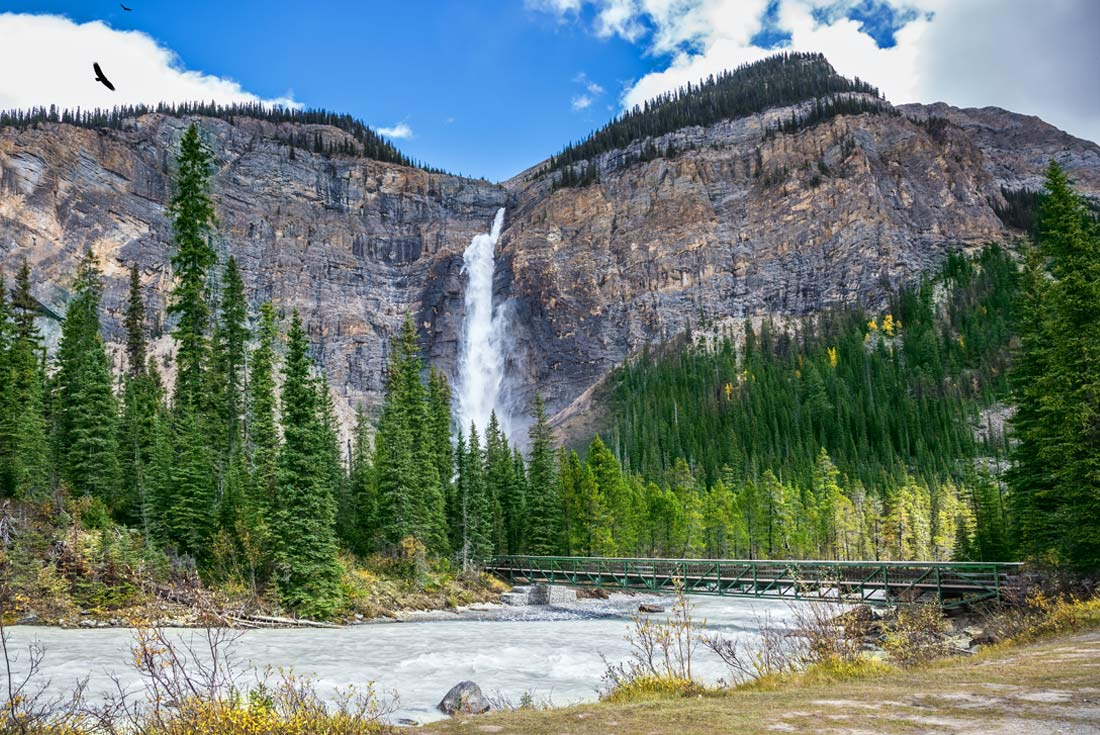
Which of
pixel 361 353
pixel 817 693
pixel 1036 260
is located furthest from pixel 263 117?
pixel 817 693

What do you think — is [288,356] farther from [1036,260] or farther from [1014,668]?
[1036,260]

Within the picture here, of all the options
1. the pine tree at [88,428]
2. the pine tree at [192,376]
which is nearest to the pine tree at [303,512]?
the pine tree at [192,376]

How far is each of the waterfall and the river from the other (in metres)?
100

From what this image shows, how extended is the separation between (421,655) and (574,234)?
148 metres

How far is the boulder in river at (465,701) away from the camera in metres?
12.9

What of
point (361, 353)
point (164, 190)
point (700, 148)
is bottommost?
point (361, 353)

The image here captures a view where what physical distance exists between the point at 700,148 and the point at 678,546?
134826mm

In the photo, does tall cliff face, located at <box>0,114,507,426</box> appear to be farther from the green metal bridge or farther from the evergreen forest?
the green metal bridge

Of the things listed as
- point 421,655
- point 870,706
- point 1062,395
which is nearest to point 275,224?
point 421,655

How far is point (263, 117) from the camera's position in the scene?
587 ft

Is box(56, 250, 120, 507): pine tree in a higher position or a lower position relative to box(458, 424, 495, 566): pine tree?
higher

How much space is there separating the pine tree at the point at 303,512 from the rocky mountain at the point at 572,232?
344 feet

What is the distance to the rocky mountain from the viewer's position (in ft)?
468

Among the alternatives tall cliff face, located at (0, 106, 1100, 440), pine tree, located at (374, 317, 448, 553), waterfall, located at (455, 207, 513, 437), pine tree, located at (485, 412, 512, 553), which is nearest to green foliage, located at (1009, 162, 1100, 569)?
pine tree, located at (374, 317, 448, 553)
